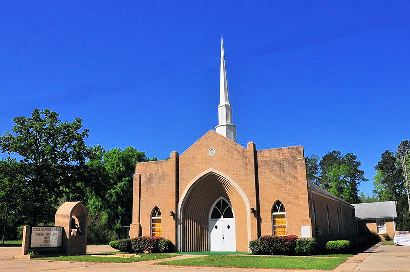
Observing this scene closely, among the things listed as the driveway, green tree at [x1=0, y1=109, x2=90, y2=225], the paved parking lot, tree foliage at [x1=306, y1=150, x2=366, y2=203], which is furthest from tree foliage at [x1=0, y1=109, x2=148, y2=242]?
tree foliage at [x1=306, y1=150, x2=366, y2=203]

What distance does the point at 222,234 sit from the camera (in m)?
28.3

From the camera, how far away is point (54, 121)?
39562mm

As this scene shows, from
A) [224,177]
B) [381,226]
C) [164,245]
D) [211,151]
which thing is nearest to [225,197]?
[224,177]

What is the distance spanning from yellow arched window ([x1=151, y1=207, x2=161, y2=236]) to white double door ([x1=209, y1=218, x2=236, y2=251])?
3727 mm

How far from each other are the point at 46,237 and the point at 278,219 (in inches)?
563

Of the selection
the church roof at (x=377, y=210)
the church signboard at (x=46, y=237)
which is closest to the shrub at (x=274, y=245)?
the church signboard at (x=46, y=237)

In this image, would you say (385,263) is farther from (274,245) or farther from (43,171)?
(43,171)

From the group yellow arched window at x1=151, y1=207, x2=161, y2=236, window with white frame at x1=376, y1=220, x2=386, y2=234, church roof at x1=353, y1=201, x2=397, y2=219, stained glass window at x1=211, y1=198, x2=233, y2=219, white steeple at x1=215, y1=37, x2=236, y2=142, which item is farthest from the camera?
church roof at x1=353, y1=201, x2=397, y2=219

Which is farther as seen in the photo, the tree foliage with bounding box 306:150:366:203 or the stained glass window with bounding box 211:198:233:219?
the tree foliage with bounding box 306:150:366:203

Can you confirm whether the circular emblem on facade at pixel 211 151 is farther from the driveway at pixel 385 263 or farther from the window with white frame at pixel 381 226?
the window with white frame at pixel 381 226

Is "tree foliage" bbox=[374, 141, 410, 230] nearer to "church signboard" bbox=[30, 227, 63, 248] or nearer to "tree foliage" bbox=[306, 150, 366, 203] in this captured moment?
"tree foliage" bbox=[306, 150, 366, 203]

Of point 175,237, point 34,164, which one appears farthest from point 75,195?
point 175,237

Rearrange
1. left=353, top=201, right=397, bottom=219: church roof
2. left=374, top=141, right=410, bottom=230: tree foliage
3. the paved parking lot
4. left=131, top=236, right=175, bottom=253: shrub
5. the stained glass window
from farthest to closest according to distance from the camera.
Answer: left=374, top=141, right=410, bottom=230: tree foliage
left=353, top=201, right=397, bottom=219: church roof
the stained glass window
left=131, top=236, right=175, bottom=253: shrub
the paved parking lot

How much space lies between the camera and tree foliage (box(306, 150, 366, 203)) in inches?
3150
